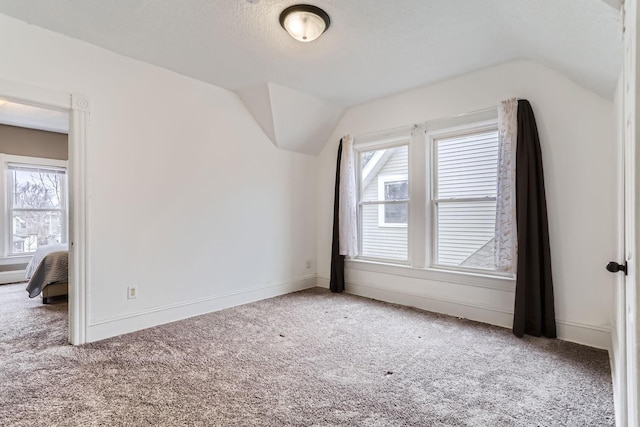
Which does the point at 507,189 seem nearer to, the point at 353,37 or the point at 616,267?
the point at 616,267

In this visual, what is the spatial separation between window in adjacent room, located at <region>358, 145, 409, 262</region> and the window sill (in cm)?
12

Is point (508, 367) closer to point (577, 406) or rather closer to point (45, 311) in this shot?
point (577, 406)

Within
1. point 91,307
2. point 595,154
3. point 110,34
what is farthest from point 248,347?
point 595,154

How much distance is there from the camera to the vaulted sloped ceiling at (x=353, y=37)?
2051 mm

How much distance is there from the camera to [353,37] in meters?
2.58

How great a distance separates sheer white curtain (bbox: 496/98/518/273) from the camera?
2916 millimetres

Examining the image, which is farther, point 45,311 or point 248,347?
point 45,311

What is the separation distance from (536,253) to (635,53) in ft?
7.27

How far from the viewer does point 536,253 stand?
2766 mm

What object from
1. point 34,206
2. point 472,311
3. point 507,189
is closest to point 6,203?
point 34,206

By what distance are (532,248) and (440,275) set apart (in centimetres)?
96

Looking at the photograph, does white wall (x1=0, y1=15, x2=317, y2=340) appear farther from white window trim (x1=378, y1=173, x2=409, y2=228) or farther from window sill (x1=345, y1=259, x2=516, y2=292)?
white window trim (x1=378, y1=173, x2=409, y2=228)

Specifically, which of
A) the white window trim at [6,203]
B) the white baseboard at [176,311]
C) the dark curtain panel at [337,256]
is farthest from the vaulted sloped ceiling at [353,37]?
the white window trim at [6,203]

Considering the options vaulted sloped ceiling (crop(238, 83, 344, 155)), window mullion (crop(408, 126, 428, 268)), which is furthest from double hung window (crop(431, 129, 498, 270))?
vaulted sloped ceiling (crop(238, 83, 344, 155))
